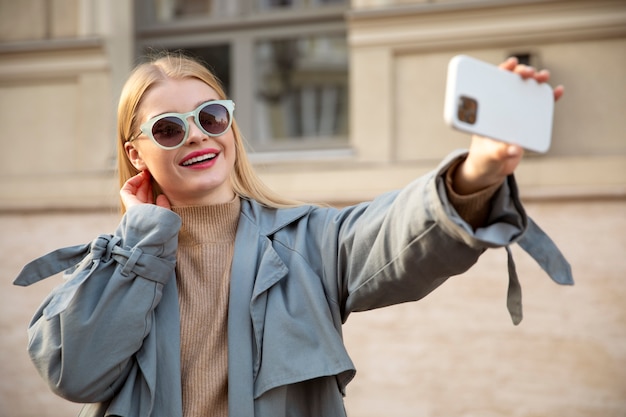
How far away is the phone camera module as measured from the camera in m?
1.44

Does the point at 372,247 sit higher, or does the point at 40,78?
the point at 40,78

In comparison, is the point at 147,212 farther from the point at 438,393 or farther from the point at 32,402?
the point at 32,402

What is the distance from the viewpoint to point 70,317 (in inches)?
74.0

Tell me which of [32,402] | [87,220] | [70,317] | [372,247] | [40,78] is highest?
[40,78]

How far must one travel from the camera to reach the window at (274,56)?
586cm

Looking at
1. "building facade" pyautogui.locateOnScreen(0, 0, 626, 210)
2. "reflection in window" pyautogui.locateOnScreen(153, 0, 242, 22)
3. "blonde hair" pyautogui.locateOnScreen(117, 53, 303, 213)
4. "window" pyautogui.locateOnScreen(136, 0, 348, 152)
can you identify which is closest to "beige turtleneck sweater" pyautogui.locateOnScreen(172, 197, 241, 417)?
"blonde hair" pyautogui.locateOnScreen(117, 53, 303, 213)

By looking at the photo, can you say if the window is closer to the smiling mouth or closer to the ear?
the ear

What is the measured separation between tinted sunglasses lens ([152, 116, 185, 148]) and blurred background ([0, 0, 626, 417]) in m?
3.30

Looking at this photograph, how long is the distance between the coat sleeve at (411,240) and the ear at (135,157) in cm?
60

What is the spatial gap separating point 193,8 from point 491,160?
16.6 ft

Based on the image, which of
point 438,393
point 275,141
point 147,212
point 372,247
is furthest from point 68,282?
point 275,141

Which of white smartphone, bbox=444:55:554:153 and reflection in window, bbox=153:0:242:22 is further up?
reflection in window, bbox=153:0:242:22

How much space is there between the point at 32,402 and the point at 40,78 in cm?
231

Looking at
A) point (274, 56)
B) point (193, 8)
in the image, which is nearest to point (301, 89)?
point (274, 56)
